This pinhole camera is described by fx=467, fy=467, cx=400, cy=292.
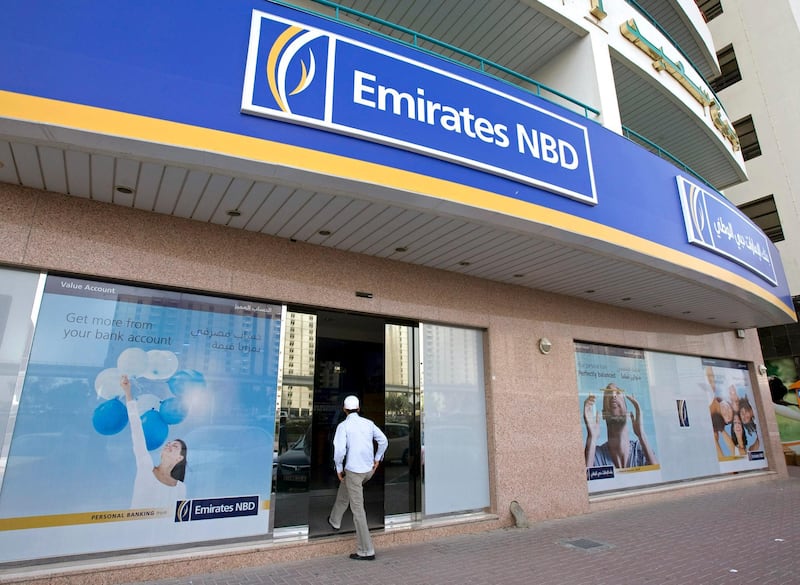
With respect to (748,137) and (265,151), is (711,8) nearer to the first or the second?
(748,137)

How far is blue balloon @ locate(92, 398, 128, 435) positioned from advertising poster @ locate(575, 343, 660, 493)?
22.7 feet

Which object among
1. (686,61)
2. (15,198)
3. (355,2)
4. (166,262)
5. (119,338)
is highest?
(686,61)

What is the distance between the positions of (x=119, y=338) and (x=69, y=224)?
120cm

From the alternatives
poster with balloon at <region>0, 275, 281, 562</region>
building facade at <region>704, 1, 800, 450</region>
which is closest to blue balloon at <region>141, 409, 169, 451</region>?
poster with balloon at <region>0, 275, 281, 562</region>

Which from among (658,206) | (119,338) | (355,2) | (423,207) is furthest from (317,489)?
(355,2)

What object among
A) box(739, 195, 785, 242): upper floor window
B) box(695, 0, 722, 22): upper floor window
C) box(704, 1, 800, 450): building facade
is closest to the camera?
→ box(704, 1, 800, 450): building facade

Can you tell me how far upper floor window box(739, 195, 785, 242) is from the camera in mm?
19125

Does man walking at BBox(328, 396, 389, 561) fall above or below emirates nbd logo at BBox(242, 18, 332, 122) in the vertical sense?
below

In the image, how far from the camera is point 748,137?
20594 millimetres

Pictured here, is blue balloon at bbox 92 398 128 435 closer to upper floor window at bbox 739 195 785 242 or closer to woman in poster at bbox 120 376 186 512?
woman in poster at bbox 120 376 186 512

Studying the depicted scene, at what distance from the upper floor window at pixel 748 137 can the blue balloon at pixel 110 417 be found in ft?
81.6

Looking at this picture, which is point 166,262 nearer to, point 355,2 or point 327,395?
point 327,395

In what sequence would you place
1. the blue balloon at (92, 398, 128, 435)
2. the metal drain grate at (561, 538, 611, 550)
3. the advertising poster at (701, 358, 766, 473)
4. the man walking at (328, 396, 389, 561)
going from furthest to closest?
the advertising poster at (701, 358, 766, 473) → the metal drain grate at (561, 538, 611, 550) → the man walking at (328, 396, 389, 561) → the blue balloon at (92, 398, 128, 435)

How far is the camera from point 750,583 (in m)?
4.57
